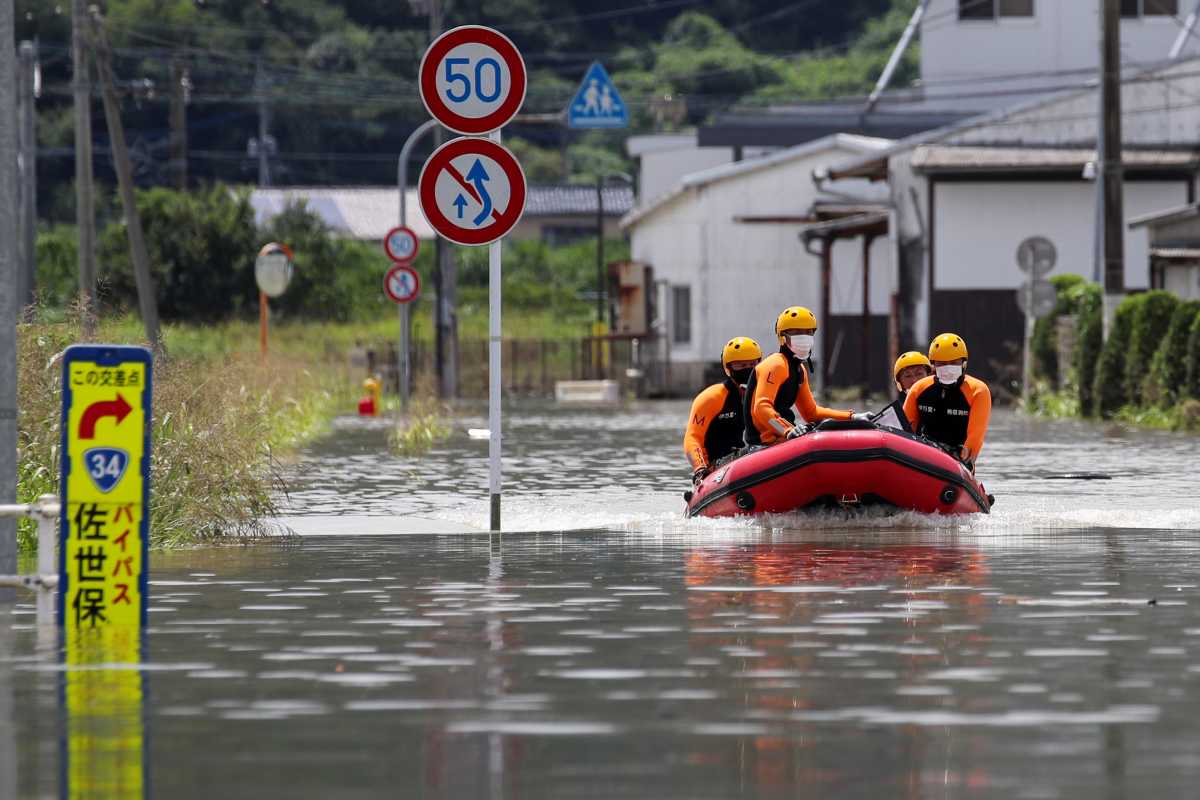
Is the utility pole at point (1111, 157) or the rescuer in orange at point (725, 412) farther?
the utility pole at point (1111, 157)

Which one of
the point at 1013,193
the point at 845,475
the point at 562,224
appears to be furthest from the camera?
the point at 562,224

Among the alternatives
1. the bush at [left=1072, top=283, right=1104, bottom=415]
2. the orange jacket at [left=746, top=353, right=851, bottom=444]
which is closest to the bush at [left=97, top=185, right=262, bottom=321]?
the bush at [left=1072, top=283, right=1104, bottom=415]

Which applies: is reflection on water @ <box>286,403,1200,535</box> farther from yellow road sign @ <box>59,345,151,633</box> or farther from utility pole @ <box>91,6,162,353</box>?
yellow road sign @ <box>59,345,151,633</box>

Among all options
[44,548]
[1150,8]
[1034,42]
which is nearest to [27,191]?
[1034,42]

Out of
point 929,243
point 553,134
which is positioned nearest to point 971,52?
point 929,243

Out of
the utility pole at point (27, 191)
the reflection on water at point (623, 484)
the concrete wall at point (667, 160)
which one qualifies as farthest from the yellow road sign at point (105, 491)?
the concrete wall at point (667, 160)

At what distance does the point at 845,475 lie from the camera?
17.7 m

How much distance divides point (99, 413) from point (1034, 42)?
195 feet

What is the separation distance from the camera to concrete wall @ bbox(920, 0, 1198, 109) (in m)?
68.8

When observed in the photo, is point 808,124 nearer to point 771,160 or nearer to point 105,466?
point 771,160

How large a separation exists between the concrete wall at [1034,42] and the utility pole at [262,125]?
24.0 metres

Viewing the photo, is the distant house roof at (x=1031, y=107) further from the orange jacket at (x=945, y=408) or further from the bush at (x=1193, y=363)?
the orange jacket at (x=945, y=408)

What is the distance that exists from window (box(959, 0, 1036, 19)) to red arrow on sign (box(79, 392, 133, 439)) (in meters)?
59.0

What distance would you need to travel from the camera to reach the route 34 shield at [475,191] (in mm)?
16578
